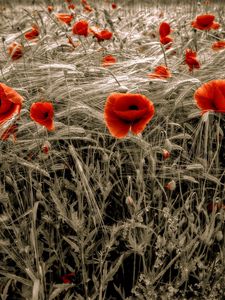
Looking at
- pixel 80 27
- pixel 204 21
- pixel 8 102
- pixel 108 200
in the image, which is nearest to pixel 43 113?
pixel 8 102

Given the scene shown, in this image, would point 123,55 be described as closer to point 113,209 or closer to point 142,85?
point 142,85

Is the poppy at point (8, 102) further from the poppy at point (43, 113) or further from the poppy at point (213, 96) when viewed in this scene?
the poppy at point (213, 96)

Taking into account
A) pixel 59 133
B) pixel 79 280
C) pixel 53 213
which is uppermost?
pixel 59 133

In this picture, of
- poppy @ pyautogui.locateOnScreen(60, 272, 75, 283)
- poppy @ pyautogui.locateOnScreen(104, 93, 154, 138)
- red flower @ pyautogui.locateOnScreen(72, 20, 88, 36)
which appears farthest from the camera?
red flower @ pyautogui.locateOnScreen(72, 20, 88, 36)

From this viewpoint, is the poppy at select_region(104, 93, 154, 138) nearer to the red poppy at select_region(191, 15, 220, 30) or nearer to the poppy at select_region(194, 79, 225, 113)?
the poppy at select_region(194, 79, 225, 113)

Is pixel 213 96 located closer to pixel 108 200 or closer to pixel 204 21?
pixel 108 200

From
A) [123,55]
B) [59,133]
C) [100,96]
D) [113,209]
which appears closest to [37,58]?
[123,55]

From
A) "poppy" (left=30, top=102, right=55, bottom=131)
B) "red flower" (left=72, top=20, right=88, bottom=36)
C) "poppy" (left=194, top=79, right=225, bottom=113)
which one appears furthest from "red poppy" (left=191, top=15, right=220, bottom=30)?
"poppy" (left=30, top=102, right=55, bottom=131)
